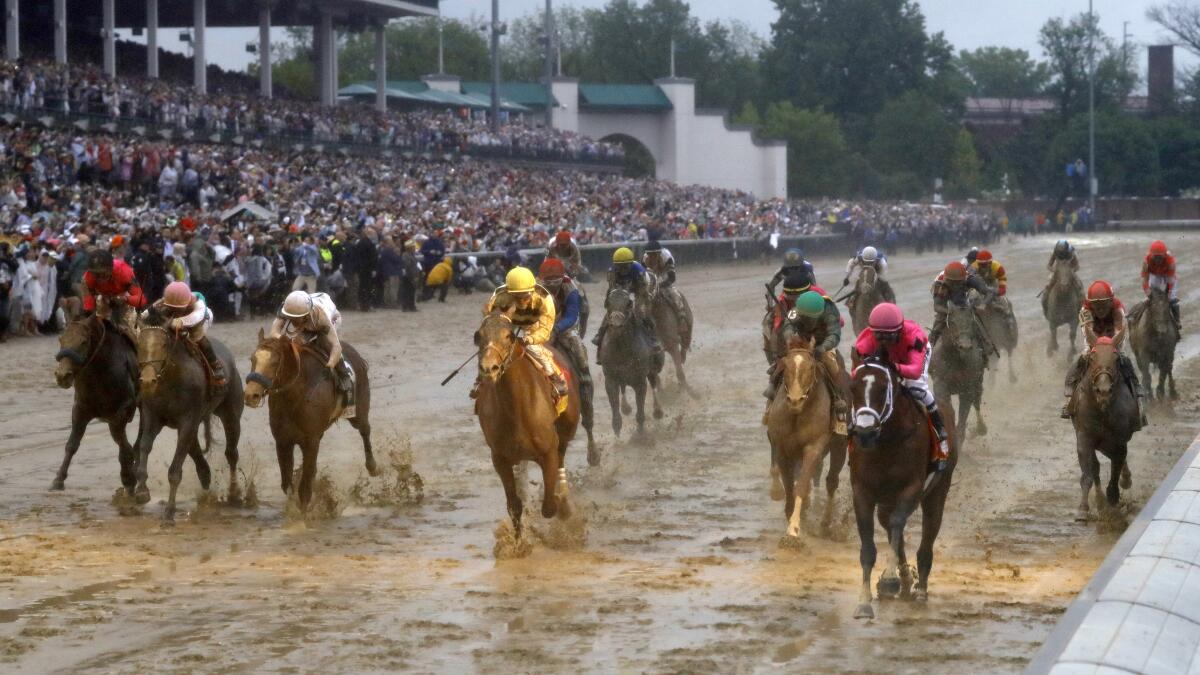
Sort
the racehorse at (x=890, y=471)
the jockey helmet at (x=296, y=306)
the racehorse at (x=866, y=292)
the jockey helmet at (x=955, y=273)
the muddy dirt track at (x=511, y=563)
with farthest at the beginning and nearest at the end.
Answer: the racehorse at (x=866, y=292) < the jockey helmet at (x=955, y=273) < the jockey helmet at (x=296, y=306) < the racehorse at (x=890, y=471) < the muddy dirt track at (x=511, y=563)

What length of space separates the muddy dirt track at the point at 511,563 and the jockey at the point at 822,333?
0.91 meters

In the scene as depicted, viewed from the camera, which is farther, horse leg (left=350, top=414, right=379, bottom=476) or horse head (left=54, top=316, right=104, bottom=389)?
horse leg (left=350, top=414, right=379, bottom=476)

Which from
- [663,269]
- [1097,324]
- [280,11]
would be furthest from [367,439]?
[280,11]

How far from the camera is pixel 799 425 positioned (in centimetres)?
1152

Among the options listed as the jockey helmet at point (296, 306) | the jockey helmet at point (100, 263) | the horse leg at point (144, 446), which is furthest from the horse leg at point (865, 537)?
the jockey helmet at point (100, 263)

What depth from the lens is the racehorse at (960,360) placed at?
1568 centimetres

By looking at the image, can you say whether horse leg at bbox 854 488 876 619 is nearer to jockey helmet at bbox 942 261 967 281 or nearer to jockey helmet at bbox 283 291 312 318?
jockey helmet at bbox 283 291 312 318

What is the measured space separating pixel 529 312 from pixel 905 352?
108 inches

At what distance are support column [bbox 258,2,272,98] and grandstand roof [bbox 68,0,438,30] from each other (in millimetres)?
1061

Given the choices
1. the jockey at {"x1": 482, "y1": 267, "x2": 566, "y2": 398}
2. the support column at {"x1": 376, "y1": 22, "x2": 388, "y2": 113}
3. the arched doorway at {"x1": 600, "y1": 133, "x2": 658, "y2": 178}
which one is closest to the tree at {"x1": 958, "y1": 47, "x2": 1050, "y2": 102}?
the arched doorway at {"x1": 600, "y1": 133, "x2": 658, "y2": 178}

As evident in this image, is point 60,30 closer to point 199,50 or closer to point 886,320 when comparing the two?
point 199,50

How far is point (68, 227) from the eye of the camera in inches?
1032

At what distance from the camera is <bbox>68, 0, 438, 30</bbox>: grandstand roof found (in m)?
55.8

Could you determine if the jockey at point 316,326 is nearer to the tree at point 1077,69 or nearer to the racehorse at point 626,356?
the racehorse at point 626,356
